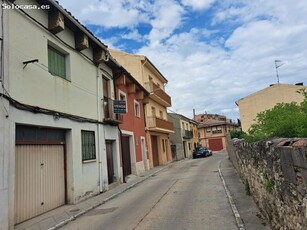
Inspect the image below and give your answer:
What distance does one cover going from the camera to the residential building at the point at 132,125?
55.0ft

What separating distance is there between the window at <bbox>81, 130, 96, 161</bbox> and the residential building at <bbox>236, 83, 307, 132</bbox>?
21271 mm

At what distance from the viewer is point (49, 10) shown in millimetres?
9477

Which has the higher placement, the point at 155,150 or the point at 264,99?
the point at 264,99

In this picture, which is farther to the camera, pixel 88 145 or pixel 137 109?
pixel 137 109

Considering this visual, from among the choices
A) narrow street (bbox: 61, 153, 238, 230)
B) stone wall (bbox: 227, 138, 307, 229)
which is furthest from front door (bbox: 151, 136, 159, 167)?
stone wall (bbox: 227, 138, 307, 229)

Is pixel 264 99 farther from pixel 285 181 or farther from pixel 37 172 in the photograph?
pixel 285 181

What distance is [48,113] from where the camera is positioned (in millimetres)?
8898

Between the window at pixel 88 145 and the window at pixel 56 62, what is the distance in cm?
250

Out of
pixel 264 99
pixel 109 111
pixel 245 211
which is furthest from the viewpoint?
pixel 264 99

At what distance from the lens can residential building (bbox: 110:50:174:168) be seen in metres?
24.3

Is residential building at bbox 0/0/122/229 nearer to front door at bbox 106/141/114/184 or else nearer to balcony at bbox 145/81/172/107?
front door at bbox 106/141/114/184

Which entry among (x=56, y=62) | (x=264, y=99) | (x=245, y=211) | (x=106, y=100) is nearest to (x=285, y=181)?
(x=245, y=211)

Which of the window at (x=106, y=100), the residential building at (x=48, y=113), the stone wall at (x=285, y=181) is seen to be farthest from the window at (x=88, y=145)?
the stone wall at (x=285, y=181)

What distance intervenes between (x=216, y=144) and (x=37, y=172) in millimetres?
55978
